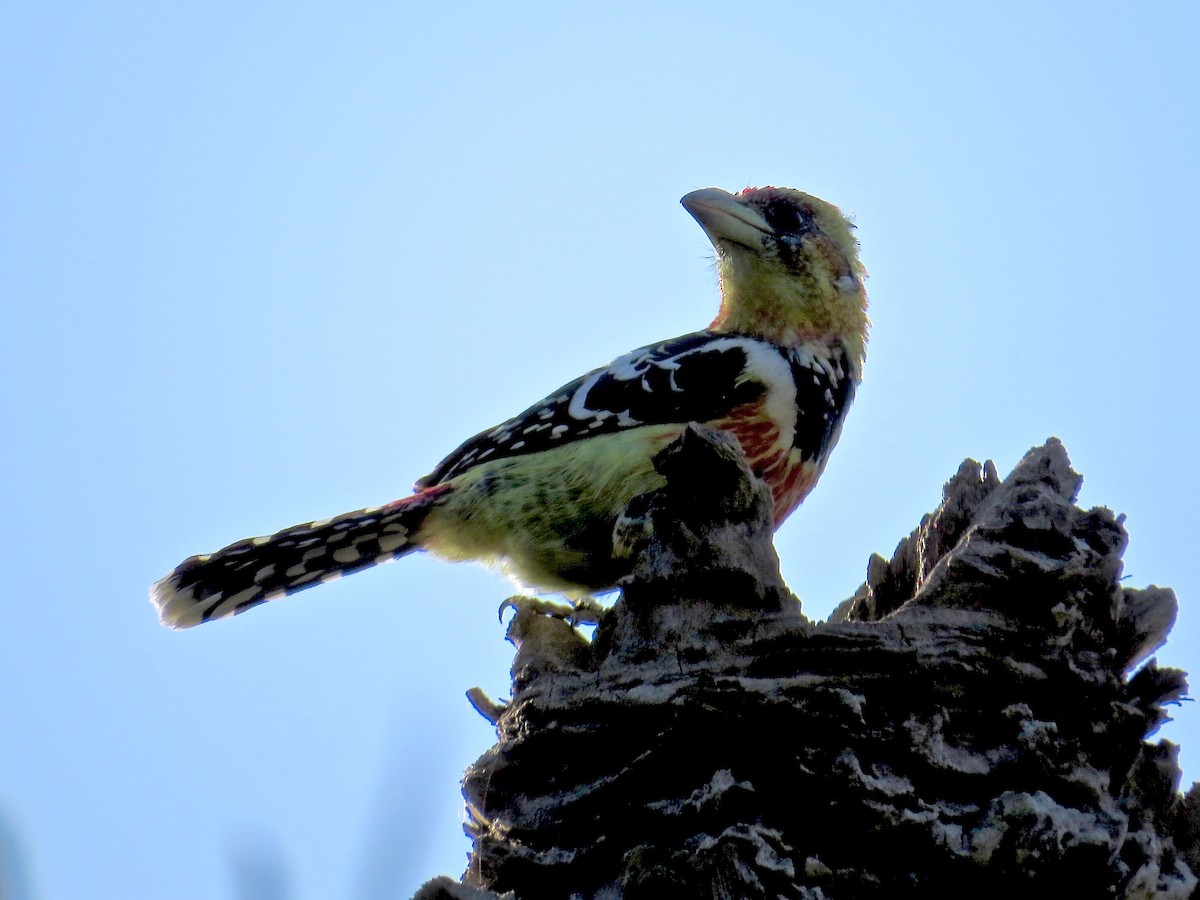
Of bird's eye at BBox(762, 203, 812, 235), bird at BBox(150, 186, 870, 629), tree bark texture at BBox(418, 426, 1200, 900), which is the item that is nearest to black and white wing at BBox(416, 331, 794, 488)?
bird at BBox(150, 186, 870, 629)

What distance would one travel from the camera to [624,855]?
218cm

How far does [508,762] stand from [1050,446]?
1476mm

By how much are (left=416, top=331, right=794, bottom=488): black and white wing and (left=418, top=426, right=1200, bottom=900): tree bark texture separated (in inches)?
63.9

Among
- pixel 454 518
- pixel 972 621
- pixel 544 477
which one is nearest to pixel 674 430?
pixel 544 477

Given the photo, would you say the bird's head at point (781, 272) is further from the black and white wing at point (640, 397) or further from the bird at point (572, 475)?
the black and white wing at point (640, 397)

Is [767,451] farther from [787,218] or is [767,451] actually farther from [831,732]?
[831,732]

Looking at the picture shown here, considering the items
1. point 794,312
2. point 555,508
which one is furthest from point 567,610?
point 794,312

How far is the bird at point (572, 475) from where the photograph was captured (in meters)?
4.29

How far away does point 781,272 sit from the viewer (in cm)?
524

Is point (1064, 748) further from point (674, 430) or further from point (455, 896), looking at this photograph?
point (674, 430)

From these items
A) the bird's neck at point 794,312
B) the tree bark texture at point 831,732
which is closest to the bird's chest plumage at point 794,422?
the bird's neck at point 794,312

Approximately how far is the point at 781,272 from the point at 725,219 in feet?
0.99

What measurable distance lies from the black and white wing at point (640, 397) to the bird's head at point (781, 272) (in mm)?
338

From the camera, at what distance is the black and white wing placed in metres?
4.50
